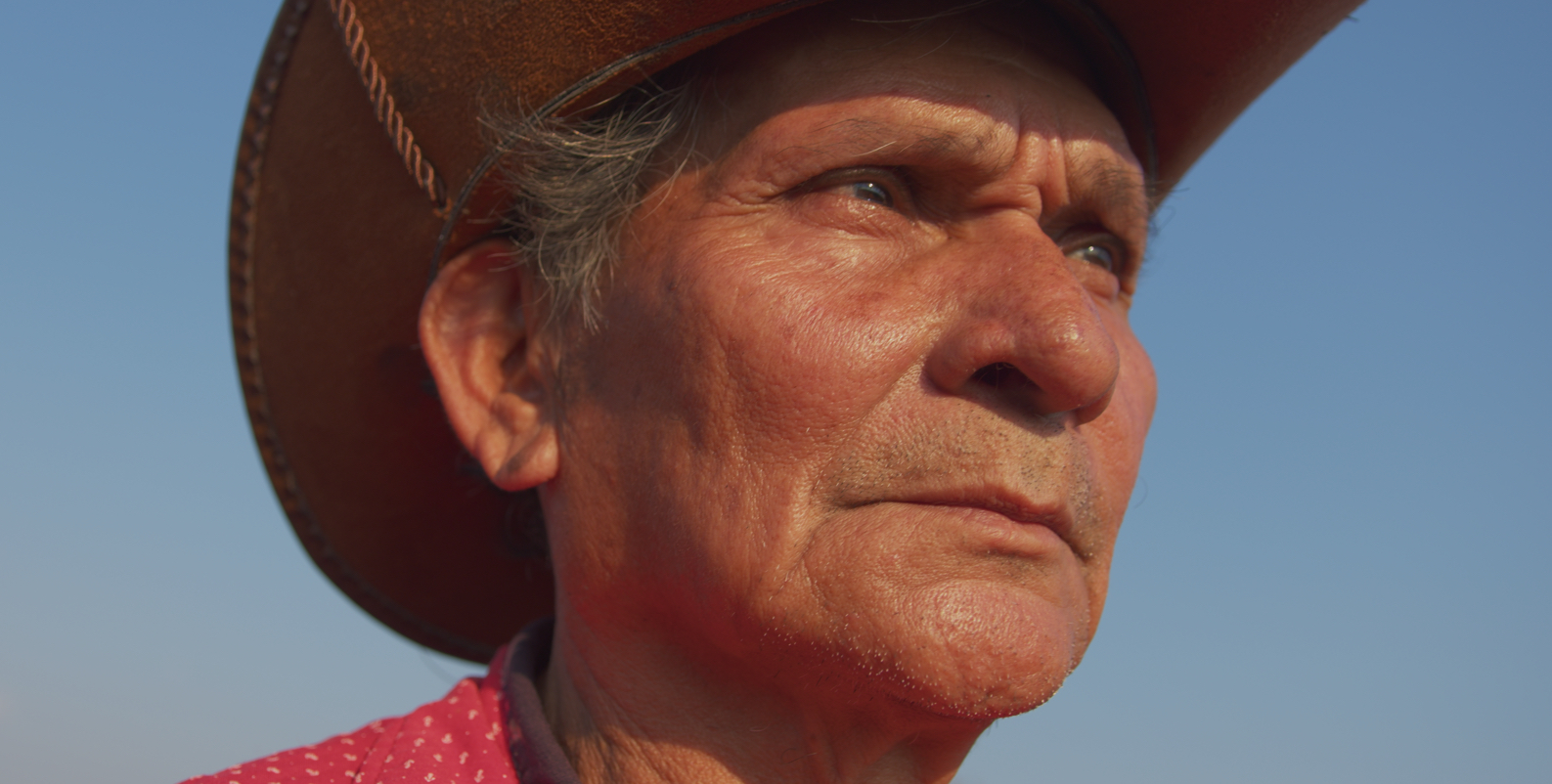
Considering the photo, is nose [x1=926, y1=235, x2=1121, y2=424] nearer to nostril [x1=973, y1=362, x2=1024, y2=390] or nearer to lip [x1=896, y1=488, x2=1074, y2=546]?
nostril [x1=973, y1=362, x2=1024, y2=390]

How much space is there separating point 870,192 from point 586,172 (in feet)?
1.88

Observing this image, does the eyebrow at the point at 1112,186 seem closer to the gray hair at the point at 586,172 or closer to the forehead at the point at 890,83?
the forehead at the point at 890,83

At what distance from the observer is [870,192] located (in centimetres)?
199

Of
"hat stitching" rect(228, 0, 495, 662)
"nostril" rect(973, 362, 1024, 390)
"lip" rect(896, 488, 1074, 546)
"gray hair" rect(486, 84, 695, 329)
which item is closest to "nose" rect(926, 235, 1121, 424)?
"nostril" rect(973, 362, 1024, 390)

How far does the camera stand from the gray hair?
83.2 inches

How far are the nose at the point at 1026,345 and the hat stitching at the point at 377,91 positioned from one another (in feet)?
3.61

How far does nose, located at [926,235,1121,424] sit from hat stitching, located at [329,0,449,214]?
1.10m

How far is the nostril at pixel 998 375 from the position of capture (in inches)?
71.0

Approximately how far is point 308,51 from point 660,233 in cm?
96

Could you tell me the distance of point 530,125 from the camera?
6.91ft

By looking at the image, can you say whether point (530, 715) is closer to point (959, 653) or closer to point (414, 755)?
point (414, 755)

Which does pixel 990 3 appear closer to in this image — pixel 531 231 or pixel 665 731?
pixel 531 231

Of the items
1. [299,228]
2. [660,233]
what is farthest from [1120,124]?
[299,228]

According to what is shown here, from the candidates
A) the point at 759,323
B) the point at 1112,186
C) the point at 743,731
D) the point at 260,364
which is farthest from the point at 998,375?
the point at 260,364
